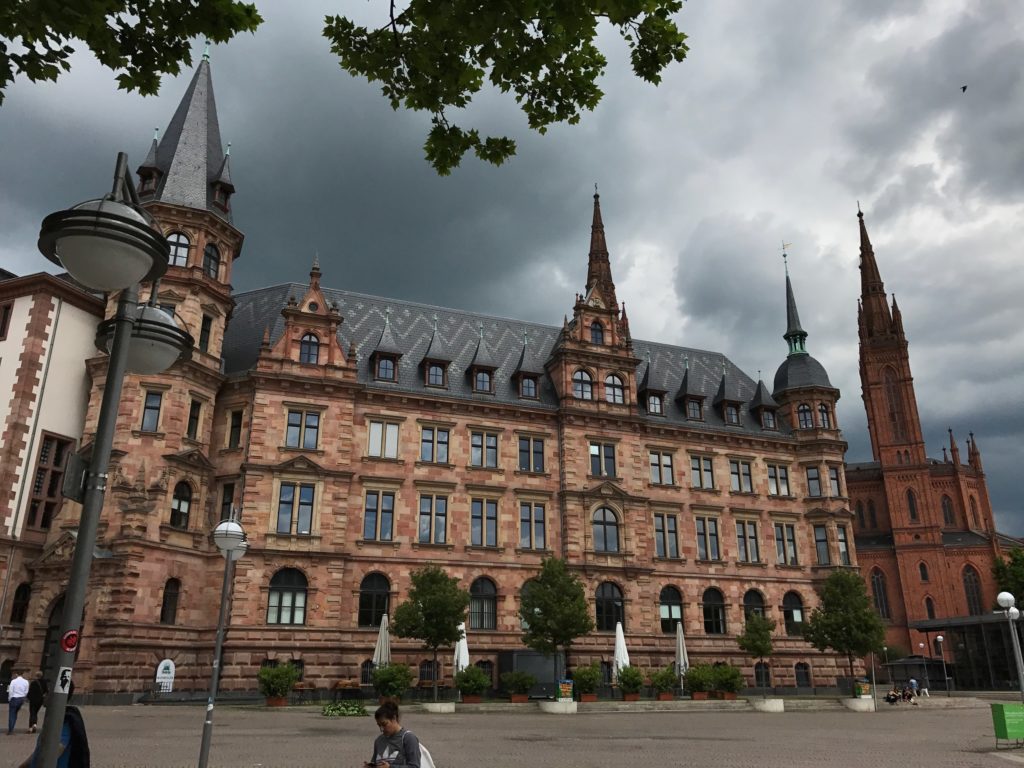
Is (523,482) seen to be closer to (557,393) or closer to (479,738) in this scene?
(557,393)

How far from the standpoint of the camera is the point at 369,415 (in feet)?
136

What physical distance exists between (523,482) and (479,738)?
2249cm

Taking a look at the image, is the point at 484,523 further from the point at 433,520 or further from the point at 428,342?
the point at 428,342

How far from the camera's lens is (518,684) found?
34.9m

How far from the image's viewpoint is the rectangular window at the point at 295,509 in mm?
37562

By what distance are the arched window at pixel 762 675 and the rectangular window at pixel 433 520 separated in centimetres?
1983

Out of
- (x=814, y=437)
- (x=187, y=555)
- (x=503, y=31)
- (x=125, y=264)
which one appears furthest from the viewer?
(x=814, y=437)

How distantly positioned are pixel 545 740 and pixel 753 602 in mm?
29150

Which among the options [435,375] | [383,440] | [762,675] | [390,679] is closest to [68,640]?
[390,679]

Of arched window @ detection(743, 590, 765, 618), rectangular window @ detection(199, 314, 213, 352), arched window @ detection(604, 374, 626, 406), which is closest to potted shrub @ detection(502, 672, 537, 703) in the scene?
arched window @ detection(743, 590, 765, 618)

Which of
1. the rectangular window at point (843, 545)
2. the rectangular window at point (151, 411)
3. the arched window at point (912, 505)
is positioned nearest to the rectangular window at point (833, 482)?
the rectangular window at point (843, 545)

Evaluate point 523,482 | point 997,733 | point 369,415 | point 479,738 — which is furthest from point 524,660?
point 997,733

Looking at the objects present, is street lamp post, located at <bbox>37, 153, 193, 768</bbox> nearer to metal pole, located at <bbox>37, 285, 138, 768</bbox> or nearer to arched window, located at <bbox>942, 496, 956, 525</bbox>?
metal pole, located at <bbox>37, 285, 138, 768</bbox>

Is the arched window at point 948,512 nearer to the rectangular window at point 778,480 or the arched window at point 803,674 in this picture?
the rectangular window at point 778,480
